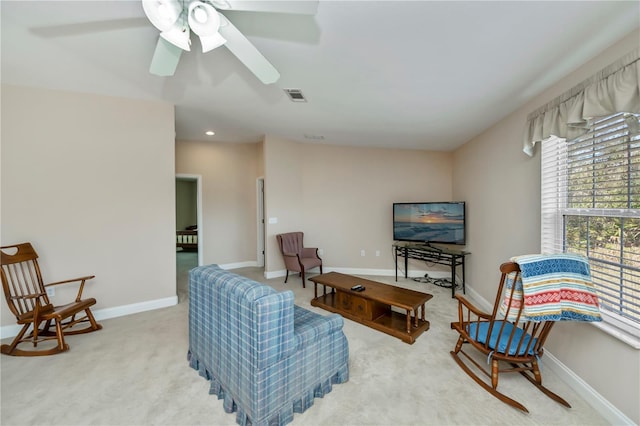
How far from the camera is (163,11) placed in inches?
55.9

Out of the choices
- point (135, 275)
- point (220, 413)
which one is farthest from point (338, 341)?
point (135, 275)

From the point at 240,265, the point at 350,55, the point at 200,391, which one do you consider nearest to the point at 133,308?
the point at 200,391

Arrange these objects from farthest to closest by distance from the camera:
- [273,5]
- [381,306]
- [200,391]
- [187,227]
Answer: [187,227]
[381,306]
[200,391]
[273,5]

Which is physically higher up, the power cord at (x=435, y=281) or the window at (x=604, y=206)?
the window at (x=604, y=206)

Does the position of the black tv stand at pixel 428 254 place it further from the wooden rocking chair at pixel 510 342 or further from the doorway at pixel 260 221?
the doorway at pixel 260 221

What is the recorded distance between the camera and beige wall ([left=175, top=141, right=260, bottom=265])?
17.6ft

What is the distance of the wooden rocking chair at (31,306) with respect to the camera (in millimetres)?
2387

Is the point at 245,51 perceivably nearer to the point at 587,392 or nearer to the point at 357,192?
the point at 587,392

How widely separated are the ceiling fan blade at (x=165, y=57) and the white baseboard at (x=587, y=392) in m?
3.73

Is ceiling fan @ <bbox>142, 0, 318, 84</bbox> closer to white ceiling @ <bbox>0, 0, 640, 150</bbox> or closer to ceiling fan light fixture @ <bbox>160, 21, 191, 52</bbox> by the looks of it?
ceiling fan light fixture @ <bbox>160, 21, 191, 52</bbox>

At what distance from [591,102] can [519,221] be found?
4.51ft

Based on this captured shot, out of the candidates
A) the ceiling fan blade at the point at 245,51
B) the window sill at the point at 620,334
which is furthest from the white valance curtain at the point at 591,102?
the ceiling fan blade at the point at 245,51

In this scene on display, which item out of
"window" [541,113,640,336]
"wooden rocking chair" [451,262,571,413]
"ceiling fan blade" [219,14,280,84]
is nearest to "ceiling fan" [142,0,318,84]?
"ceiling fan blade" [219,14,280,84]

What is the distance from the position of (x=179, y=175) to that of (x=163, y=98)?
7.54 ft
